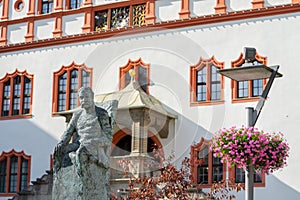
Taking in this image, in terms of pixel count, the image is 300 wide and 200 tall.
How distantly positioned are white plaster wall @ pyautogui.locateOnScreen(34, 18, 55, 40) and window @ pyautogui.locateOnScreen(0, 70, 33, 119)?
1574mm

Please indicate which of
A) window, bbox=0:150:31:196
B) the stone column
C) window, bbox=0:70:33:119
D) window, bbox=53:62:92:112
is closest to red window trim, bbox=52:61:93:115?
window, bbox=53:62:92:112

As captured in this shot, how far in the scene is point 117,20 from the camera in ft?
78.9

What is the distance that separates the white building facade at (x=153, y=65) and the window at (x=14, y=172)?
0.04m

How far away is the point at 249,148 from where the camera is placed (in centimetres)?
1027

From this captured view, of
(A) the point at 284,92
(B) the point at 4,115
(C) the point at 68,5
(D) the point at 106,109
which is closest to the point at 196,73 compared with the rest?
(A) the point at 284,92

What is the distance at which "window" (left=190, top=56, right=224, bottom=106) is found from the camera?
21672 millimetres

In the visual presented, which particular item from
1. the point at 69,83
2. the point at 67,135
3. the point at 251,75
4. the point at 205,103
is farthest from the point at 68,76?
the point at 251,75

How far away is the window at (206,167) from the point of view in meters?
21.2

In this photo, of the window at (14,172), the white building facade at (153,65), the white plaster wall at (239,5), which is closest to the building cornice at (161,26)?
the white building facade at (153,65)

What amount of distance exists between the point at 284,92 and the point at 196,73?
125 inches

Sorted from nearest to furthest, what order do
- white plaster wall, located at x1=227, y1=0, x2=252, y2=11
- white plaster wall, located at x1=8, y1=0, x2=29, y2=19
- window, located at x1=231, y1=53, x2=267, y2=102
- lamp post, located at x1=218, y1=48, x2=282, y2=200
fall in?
1. lamp post, located at x1=218, y1=48, x2=282, y2=200
2. window, located at x1=231, y1=53, x2=267, y2=102
3. white plaster wall, located at x1=227, y1=0, x2=252, y2=11
4. white plaster wall, located at x1=8, y1=0, x2=29, y2=19

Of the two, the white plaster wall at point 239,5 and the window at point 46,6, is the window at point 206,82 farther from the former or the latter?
the window at point 46,6

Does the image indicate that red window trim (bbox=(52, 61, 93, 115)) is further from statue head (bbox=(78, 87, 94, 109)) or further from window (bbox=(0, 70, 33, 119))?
statue head (bbox=(78, 87, 94, 109))

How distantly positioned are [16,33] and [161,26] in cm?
668
